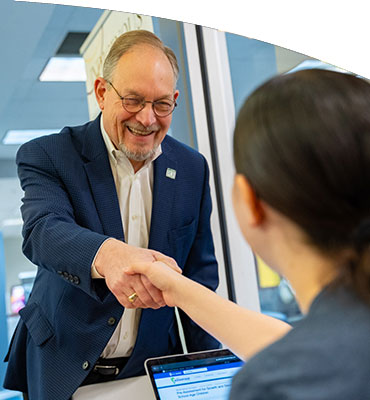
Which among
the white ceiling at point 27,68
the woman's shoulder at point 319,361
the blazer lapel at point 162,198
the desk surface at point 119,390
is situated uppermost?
the white ceiling at point 27,68

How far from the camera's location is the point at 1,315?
2582 mm

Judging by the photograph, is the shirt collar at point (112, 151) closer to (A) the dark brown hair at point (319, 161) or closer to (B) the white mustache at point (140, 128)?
(B) the white mustache at point (140, 128)

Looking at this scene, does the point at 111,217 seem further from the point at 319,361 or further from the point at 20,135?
the point at 20,135

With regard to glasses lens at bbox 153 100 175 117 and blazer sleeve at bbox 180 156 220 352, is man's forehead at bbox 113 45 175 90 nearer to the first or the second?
glasses lens at bbox 153 100 175 117

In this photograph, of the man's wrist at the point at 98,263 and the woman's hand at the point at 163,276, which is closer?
the woman's hand at the point at 163,276

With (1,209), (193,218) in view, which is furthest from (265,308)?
(1,209)

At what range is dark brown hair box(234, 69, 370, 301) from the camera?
0.58m

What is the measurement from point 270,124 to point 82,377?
3.47 ft

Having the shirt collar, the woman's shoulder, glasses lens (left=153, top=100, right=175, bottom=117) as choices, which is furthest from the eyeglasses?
the woman's shoulder

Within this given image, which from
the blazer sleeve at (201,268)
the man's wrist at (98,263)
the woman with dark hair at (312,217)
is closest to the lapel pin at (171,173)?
the blazer sleeve at (201,268)

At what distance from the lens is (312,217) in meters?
0.60

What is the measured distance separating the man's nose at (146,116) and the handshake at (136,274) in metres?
0.40

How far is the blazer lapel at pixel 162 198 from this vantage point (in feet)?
5.26

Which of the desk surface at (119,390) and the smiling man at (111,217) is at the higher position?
the smiling man at (111,217)
